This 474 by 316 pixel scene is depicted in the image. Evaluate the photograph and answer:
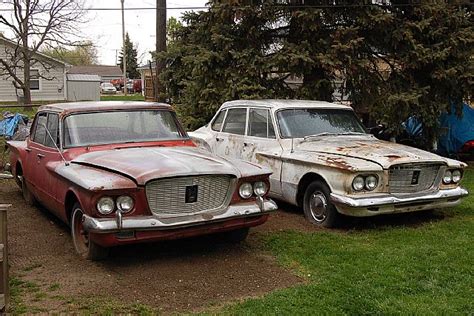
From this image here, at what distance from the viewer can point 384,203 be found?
20.8ft

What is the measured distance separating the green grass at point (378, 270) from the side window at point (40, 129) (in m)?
3.24

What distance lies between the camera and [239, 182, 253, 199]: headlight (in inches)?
217

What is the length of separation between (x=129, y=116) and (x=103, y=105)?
0.36 m

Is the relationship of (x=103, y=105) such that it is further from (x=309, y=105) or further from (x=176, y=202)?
(x=309, y=105)

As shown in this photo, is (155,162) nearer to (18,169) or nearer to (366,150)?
(366,150)

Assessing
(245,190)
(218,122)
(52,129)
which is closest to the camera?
(245,190)

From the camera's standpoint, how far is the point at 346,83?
12.5 m

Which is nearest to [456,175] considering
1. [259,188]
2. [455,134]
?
[259,188]


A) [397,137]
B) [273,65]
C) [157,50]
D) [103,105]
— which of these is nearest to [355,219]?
[103,105]

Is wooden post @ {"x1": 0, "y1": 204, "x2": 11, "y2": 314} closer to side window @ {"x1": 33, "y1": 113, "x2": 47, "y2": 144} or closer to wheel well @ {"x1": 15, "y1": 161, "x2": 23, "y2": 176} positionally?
side window @ {"x1": 33, "y1": 113, "x2": 47, "y2": 144}

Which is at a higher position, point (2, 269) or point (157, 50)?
point (157, 50)

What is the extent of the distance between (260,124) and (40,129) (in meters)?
3.14

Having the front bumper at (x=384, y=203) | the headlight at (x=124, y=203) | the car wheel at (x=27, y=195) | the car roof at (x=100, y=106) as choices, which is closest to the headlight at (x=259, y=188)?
the front bumper at (x=384, y=203)

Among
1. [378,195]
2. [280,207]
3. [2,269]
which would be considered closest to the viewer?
[2,269]
